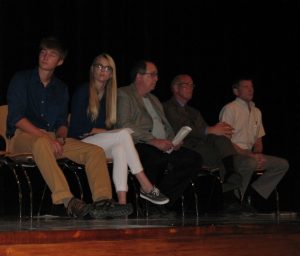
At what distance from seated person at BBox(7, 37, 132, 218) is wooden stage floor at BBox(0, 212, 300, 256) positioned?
3.00ft

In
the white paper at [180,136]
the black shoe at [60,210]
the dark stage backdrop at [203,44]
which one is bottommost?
the black shoe at [60,210]

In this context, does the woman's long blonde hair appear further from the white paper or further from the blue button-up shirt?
the white paper

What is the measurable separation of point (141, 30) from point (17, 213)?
185cm

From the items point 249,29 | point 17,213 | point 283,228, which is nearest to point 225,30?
point 249,29

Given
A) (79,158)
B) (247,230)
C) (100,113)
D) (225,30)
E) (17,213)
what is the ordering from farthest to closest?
(225,30)
(17,213)
(100,113)
(79,158)
(247,230)

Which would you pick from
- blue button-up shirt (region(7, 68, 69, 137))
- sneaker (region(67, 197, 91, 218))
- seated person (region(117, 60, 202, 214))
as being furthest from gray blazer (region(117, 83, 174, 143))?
sneaker (region(67, 197, 91, 218))

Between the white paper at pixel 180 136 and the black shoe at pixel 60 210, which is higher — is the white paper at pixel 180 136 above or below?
above

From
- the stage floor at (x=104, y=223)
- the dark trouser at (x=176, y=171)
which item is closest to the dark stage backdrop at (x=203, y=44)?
the dark trouser at (x=176, y=171)

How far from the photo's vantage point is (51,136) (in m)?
4.12

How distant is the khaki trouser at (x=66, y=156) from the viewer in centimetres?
371

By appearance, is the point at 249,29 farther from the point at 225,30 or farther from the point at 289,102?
the point at 289,102

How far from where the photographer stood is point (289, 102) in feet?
20.8

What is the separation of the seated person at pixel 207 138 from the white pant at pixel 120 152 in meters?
1.00

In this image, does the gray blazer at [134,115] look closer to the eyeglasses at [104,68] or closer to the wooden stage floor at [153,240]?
the eyeglasses at [104,68]
